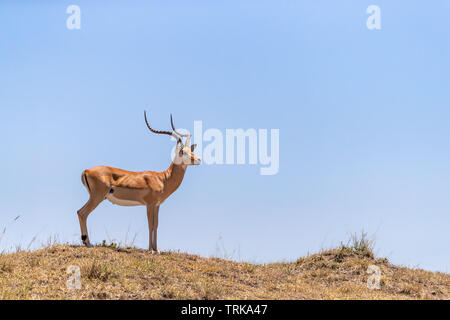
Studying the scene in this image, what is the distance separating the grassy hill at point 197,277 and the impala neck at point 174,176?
1.98 meters

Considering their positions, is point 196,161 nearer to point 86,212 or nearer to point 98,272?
point 86,212

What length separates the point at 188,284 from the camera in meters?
12.4

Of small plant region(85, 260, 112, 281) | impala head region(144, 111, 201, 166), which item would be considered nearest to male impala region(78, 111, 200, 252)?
impala head region(144, 111, 201, 166)

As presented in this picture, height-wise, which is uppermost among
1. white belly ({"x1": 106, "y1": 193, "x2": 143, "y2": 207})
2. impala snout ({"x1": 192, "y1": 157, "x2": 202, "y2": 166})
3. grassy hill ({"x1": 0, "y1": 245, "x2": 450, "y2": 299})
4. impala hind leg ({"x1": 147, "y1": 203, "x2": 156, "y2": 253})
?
impala snout ({"x1": 192, "y1": 157, "x2": 202, "y2": 166})

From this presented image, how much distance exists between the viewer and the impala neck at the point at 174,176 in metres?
16.0

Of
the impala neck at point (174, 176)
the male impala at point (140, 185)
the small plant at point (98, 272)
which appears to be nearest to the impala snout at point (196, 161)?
the male impala at point (140, 185)

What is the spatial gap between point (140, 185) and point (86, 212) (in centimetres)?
169

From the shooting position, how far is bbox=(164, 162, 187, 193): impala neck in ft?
52.6

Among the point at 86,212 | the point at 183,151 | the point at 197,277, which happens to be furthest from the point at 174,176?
the point at 197,277

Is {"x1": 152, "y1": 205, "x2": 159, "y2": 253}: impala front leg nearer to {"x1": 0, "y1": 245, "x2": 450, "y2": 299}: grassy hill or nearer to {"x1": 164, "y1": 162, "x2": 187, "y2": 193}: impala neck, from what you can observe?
{"x1": 0, "y1": 245, "x2": 450, "y2": 299}: grassy hill

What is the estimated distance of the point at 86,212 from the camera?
14977 millimetres

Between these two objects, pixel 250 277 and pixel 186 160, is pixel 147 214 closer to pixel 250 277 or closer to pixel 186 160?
pixel 186 160

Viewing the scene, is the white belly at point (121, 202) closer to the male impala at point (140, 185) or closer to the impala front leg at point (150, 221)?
A: the male impala at point (140, 185)
